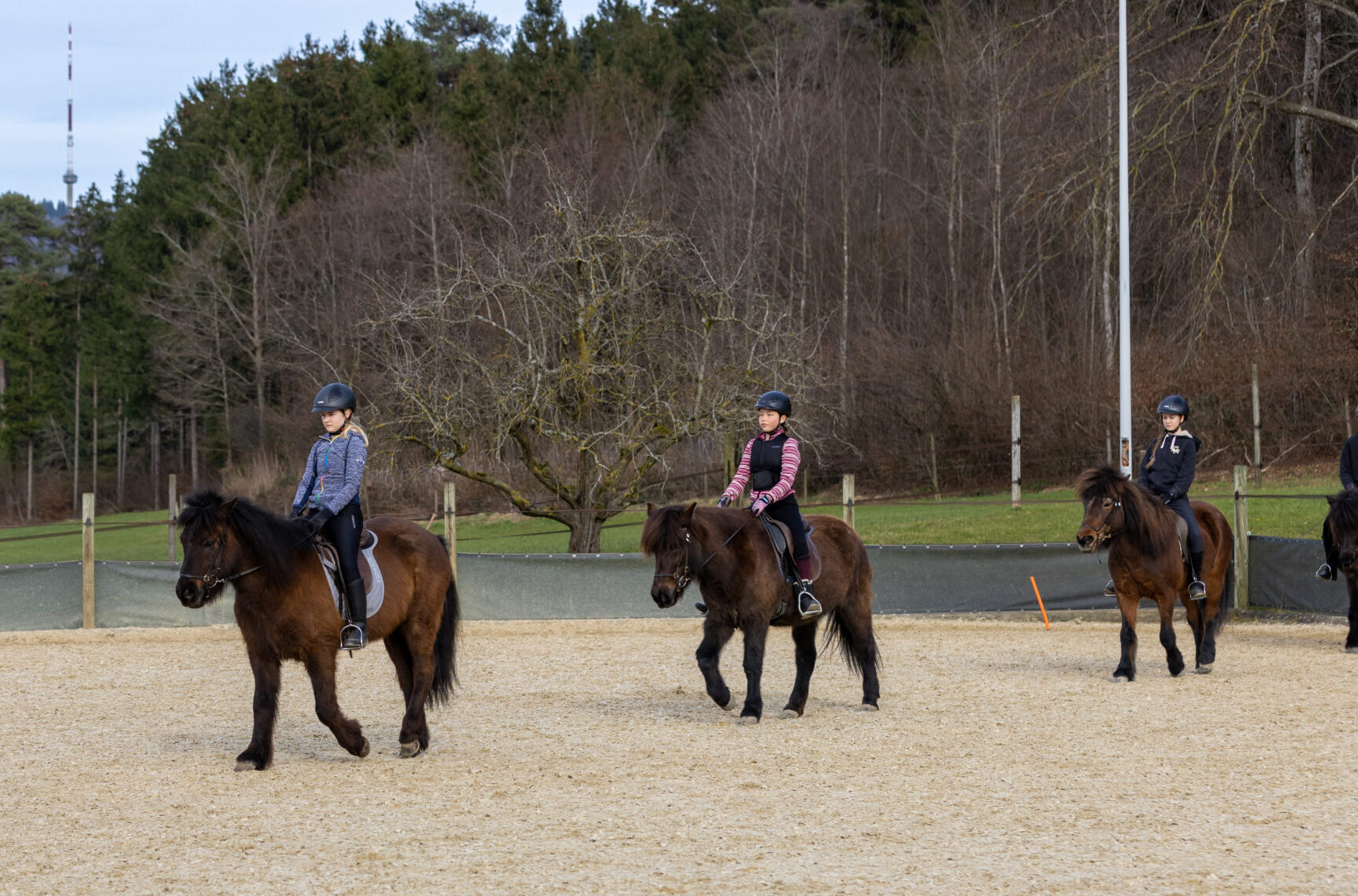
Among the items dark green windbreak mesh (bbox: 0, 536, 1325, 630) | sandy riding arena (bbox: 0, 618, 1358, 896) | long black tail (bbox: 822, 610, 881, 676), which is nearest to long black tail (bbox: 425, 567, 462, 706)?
sandy riding arena (bbox: 0, 618, 1358, 896)

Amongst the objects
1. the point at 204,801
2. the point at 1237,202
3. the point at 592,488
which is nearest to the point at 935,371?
the point at 1237,202

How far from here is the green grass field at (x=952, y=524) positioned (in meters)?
18.9

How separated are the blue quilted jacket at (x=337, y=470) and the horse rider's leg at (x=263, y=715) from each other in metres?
0.91

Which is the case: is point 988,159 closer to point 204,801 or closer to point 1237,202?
point 1237,202

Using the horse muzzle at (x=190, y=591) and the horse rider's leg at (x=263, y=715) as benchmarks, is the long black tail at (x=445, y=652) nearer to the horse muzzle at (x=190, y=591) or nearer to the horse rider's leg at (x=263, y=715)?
the horse rider's leg at (x=263, y=715)

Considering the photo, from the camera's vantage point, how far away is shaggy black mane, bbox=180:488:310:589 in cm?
707

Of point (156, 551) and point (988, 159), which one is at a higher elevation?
point (988, 159)

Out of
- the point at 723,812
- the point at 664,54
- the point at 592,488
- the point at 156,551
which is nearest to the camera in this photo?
the point at 723,812

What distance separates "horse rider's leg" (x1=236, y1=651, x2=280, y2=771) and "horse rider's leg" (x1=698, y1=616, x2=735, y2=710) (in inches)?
108

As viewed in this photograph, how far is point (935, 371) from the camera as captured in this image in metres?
30.3

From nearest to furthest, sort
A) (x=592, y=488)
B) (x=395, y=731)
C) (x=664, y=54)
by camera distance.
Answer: (x=395, y=731)
(x=592, y=488)
(x=664, y=54)

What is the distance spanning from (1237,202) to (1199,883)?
25.1 metres

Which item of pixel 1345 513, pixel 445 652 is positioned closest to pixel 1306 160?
pixel 1345 513

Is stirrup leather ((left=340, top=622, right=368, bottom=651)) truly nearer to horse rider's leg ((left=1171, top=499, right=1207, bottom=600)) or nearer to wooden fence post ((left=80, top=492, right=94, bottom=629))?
horse rider's leg ((left=1171, top=499, right=1207, bottom=600))
